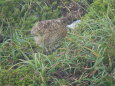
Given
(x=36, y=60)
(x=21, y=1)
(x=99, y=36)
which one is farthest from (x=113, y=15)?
(x=21, y=1)

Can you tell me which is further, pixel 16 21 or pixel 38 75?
pixel 16 21

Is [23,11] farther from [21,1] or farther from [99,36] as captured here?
[99,36]

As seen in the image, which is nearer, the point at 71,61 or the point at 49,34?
the point at 71,61

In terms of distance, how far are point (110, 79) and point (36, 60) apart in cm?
96

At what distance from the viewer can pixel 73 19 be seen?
623 cm

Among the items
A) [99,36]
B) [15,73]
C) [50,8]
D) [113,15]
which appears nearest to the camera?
[15,73]

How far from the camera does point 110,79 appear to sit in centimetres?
382

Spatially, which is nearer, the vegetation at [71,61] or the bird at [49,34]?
the vegetation at [71,61]

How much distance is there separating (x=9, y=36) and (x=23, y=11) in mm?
1149

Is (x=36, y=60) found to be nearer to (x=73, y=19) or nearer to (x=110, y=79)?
(x=110, y=79)

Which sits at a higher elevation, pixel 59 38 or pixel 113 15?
pixel 113 15

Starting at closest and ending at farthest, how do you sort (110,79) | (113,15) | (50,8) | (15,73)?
1. (110,79)
2. (15,73)
3. (113,15)
4. (50,8)

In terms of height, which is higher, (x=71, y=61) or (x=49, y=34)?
(x=49, y=34)

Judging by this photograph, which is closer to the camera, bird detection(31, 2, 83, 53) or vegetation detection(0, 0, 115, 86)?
vegetation detection(0, 0, 115, 86)
